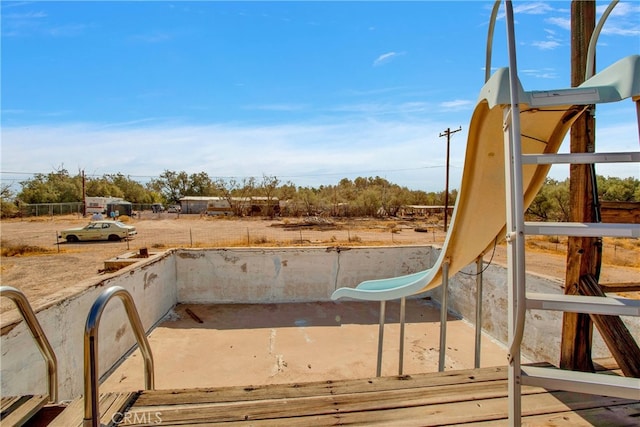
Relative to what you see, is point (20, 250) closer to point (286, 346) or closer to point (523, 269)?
point (286, 346)

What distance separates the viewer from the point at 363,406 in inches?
58.2

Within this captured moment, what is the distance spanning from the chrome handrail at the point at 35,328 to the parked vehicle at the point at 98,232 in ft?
52.2

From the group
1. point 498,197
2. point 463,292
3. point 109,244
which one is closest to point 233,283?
point 463,292

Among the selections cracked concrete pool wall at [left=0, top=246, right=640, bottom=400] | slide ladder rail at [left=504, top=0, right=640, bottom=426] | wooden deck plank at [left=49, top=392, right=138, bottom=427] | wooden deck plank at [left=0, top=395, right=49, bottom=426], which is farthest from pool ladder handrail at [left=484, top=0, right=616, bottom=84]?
cracked concrete pool wall at [left=0, top=246, right=640, bottom=400]

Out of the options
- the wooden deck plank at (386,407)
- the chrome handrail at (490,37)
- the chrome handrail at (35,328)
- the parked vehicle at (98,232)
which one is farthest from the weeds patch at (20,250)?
the chrome handrail at (490,37)

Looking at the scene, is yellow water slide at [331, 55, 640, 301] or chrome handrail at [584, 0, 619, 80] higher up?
chrome handrail at [584, 0, 619, 80]

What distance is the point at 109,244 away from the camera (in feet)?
49.2

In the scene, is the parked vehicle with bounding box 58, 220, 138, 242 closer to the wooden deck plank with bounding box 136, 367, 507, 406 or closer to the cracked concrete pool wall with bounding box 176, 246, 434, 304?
the cracked concrete pool wall with bounding box 176, 246, 434, 304

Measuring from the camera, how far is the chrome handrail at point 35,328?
151 cm

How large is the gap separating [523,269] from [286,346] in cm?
511

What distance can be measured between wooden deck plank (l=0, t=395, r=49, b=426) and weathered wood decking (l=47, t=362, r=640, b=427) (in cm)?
17

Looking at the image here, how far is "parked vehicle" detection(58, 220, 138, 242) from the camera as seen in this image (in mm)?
15827

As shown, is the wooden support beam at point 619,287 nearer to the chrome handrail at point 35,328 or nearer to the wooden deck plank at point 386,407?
the wooden deck plank at point 386,407

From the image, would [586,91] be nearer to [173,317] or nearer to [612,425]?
[612,425]
